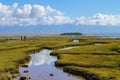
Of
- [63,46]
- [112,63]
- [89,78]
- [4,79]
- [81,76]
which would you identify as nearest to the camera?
[4,79]

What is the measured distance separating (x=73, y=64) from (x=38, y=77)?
12.0m

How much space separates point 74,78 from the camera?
5156 centimetres

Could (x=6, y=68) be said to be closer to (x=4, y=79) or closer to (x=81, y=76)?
(x=4, y=79)

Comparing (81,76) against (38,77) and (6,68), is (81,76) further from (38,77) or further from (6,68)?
(6,68)

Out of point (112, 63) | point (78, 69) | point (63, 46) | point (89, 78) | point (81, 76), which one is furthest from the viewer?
point (63, 46)

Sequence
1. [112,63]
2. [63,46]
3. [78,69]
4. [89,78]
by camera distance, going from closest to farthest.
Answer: [89,78] < [78,69] < [112,63] < [63,46]

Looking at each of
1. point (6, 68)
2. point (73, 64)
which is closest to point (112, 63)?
point (73, 64)

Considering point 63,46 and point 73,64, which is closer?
point 73,64

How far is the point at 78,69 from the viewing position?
184ft

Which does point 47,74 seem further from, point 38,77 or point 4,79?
point 4,79

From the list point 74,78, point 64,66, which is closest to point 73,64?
point 64,66

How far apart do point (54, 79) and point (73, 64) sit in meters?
12.4

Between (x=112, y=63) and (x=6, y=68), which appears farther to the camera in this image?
(x=112, y=63)

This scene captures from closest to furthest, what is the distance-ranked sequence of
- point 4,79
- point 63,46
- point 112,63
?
1. point 4,79
2. point 112,63
3. point 63,46
